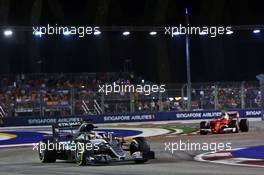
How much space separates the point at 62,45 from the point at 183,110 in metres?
15.7

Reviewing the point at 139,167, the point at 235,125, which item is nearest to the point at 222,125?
the point at 235,125

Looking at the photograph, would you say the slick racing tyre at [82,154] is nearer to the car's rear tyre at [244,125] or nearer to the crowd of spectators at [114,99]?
the car's rear tyre at [244,125]

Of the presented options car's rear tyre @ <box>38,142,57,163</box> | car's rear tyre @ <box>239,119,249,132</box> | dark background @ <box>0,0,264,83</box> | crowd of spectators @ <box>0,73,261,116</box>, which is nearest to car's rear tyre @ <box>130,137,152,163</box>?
car's rear tyre @ <box>38,142,57,163</box>

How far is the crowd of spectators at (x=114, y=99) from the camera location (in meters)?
34.8

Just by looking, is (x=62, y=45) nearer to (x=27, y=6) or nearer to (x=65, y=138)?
(x=27, y=6)

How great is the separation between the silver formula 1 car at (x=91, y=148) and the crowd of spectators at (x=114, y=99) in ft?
63.1

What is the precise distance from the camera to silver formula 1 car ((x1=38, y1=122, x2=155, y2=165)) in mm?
14000

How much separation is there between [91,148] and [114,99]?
880 inches

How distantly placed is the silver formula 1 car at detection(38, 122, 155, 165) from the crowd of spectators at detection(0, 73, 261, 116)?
19.2 m

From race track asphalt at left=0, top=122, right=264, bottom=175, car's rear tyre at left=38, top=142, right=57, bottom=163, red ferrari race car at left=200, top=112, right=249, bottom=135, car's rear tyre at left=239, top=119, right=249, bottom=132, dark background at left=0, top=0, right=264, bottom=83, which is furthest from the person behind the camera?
dark background at left=0, top=0, right=264, bottom=83

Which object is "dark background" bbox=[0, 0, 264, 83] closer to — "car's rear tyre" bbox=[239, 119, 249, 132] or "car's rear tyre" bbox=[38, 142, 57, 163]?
"car's rear tyre" bbox=[239, 119, 249, 132]

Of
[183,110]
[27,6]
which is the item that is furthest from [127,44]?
[183,110]

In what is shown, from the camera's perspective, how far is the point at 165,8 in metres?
46.5

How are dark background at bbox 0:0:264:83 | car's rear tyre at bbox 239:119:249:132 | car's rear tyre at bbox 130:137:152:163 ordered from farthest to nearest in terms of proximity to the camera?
1. dark background at bbox 0:0:264:83
2. car's rear tyre at bbox 239:119:249:132
3. car's rear tyre at bbox 130:137:152:163
